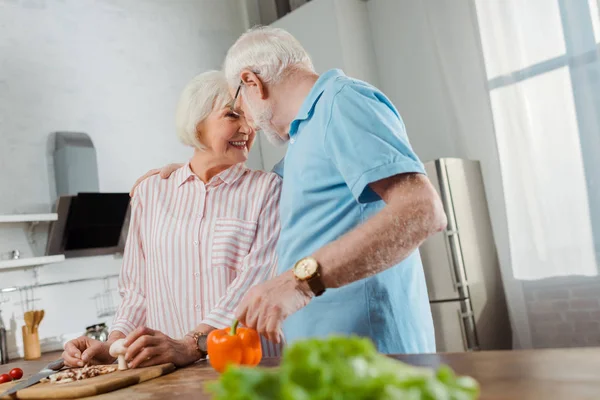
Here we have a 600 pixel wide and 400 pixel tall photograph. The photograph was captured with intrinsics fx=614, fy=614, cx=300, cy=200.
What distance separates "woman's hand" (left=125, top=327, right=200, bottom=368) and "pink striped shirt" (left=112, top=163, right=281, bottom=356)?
179 millimetres

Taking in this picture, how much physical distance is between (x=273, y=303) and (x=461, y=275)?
277 centimetres

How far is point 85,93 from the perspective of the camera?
3.91 m

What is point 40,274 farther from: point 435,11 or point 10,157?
point 435,11

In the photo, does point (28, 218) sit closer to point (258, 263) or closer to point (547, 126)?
point (258, 263)

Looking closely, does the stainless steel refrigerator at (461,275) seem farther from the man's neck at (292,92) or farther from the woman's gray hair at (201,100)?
the man's neck at (292,92)

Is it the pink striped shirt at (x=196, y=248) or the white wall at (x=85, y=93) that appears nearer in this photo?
the pink striped shirt at (x=196, y=248)

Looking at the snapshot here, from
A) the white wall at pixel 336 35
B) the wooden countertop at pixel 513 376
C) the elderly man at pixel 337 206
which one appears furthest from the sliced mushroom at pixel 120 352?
the white wall at pixel 336 35

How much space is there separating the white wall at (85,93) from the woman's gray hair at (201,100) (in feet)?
6.76

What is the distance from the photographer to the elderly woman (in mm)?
1646

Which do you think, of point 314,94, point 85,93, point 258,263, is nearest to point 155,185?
point 258,263

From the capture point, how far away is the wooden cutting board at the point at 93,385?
3.90 ft

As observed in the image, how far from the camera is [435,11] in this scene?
14.3 ft

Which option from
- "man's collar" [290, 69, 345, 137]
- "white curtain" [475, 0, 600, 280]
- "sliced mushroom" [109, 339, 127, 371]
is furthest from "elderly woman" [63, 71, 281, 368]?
"white curtain" [475, 0, 600, 280]

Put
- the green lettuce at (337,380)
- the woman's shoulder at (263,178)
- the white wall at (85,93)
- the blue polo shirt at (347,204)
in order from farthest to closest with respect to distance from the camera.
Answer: the white wall at (85,93), the woman's shoulder at (263,178), the blue polo shirt at (347,204), the green lettuce at (337,380)
